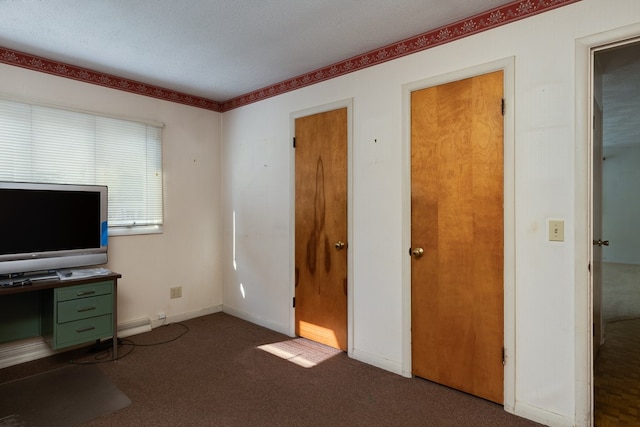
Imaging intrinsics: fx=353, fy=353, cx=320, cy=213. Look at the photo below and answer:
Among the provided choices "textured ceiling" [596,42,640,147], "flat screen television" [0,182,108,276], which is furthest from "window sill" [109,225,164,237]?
"textured ceiling" [596,42,640,147]

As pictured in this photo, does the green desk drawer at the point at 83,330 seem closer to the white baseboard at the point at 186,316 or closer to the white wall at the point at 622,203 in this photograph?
the white baseboard at the point at 186,316

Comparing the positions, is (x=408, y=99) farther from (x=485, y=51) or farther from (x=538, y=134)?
(x=538, y=134)

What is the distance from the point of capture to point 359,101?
9.88 ft

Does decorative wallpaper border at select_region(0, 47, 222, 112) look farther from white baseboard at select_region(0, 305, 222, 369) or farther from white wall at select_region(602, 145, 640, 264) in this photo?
white wall at select_region(602, 145, 640, 264)

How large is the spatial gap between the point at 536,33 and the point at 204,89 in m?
3.10

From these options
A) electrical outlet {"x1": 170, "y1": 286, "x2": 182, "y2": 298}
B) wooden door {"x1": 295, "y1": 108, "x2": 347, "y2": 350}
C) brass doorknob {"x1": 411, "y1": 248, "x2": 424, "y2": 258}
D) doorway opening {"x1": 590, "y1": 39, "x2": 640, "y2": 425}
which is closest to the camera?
doorway opening {"x1": 590, "y1": 39, "x2": 640, "y2": 425}

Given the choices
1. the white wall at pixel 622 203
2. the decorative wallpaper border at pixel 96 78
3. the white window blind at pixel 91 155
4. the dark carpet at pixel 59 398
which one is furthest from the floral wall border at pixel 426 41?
the white wall at pixel 622 203

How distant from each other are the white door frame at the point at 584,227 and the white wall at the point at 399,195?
0.09 ft

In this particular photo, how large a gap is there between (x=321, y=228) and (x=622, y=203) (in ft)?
26.6

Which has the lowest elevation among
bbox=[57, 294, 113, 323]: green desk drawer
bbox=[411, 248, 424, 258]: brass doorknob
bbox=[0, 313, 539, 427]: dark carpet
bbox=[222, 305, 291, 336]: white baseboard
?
bbox=[0, 313, 539, 427]: dark carpet

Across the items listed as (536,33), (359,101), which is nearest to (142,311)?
(359,101)

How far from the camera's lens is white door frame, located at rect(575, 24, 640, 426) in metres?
1.99

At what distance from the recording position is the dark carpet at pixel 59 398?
2143mm

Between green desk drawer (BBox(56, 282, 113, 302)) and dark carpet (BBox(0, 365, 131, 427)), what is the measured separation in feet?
1.93
